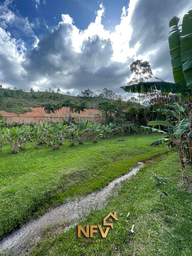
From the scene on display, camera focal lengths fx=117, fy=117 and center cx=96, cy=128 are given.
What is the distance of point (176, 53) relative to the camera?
3.36 meters

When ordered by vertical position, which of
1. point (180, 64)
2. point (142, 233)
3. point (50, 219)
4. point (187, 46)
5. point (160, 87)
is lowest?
point (50, 219)

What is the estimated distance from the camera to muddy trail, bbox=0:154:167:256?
2625 mm

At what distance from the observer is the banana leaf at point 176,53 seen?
129 inches

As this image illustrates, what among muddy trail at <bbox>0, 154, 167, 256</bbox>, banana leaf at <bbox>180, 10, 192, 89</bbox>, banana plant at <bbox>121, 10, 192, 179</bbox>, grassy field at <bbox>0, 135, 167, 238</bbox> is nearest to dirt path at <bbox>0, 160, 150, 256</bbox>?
muddy trail at <bbox>0, 154, 167, 256</bbox>

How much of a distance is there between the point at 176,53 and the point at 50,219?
593 centimetres

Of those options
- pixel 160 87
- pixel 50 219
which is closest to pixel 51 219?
pixel 50 219

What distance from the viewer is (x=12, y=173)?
5.50m

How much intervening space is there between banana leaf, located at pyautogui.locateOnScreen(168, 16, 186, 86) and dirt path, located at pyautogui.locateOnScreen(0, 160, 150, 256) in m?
4.33

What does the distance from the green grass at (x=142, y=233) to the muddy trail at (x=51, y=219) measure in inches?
12.9

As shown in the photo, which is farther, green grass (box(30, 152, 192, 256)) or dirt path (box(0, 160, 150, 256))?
dirt path (box(0, 160, 150, 256))

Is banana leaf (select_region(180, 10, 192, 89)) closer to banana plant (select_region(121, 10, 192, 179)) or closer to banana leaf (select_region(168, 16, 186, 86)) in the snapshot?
banana plant (select_region(121, 10, 192, 179))

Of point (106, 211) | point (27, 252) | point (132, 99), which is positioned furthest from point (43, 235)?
point (132, 99)

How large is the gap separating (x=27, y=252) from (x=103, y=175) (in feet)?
12.4

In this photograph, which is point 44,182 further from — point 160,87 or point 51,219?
point 160,87
